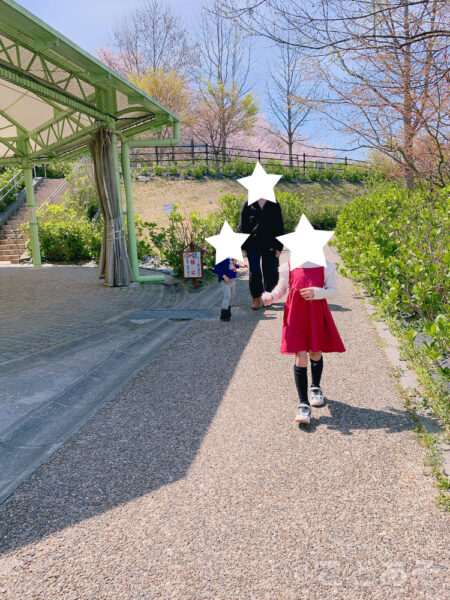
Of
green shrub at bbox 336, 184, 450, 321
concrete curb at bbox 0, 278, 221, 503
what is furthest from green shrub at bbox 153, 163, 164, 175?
concrete curb at bbox 0, 278, 221, 503

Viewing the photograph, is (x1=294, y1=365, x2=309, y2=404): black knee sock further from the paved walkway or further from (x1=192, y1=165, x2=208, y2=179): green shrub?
(x1=192, y1=165, x2=208, y2=179): green shrub

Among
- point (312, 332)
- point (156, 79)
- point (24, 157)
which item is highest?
point (156, 79)

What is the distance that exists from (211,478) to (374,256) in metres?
4.03

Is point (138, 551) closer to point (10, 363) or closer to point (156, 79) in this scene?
point (10, 363)

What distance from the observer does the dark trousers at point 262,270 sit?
264 inches

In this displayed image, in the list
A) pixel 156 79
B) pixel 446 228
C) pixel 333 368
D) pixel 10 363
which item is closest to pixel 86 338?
pixel 10 363

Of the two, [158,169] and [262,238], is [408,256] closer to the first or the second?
[262,238]

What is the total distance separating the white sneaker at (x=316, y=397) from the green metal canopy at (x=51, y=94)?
5.15 metres

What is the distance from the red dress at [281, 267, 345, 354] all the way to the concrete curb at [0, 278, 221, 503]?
176cm

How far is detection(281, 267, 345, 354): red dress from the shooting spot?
3.45 m

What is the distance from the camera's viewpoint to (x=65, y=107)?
10109 millimetres

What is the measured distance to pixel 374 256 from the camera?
592 centimetres

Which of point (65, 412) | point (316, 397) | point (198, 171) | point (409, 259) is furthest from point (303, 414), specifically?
point (198, 171)

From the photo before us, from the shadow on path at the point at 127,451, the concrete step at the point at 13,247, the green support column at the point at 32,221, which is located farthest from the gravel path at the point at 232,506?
the concrete step at the point at 13,247
